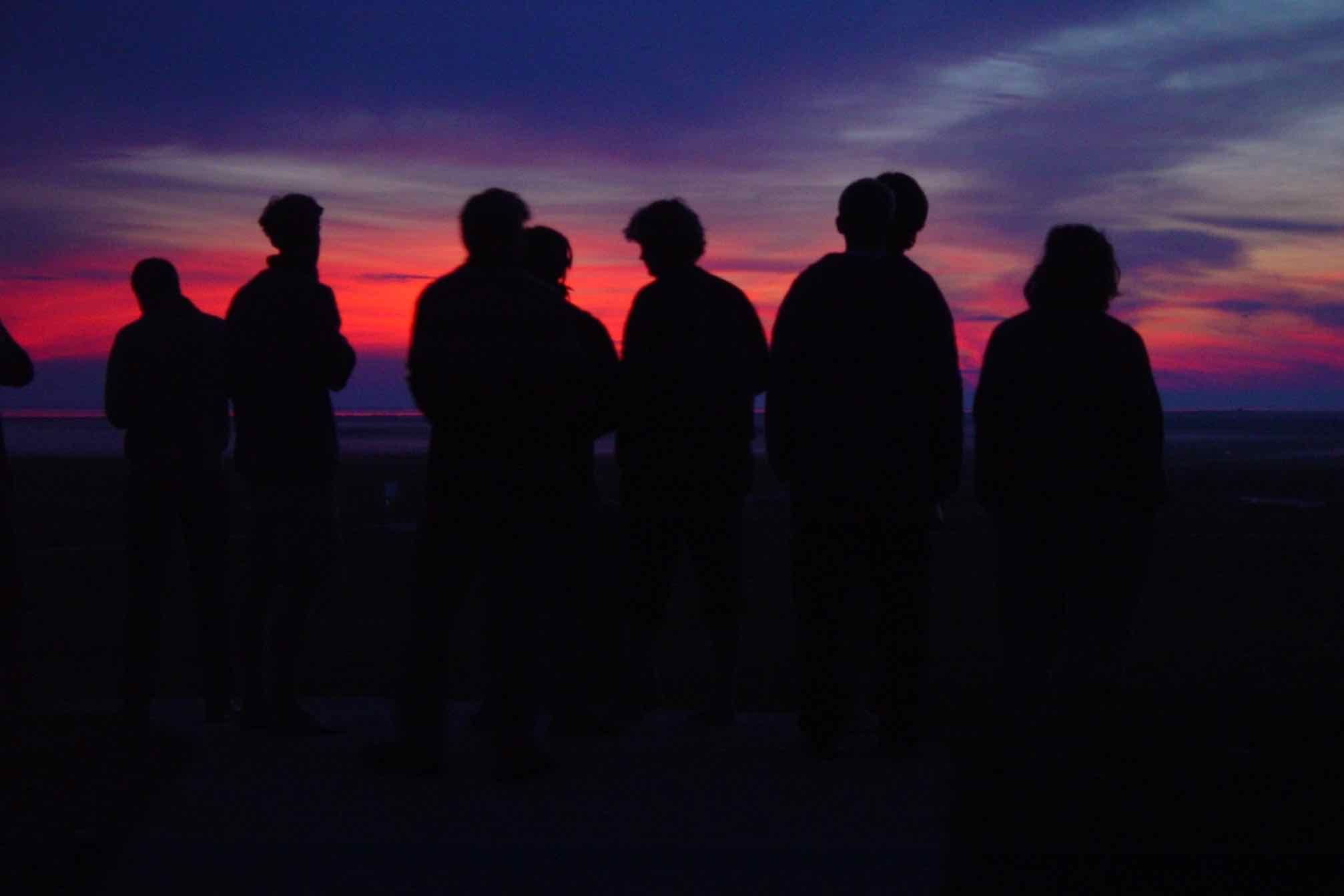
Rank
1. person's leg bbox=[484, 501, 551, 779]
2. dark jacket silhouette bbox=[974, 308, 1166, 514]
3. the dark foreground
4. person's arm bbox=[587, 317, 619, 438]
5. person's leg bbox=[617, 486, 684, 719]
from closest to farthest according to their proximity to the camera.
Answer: the dark foreground < person's leg bbox=[484, 501, 551, 779] < dark jacket silhouette bbox=[974, 308, 1166, 514] < person's arm bbox=[587, 317, 619, 438] < person's leg bbox=[617, 486, 684, 719]

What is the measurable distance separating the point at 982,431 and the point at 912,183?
99 cm

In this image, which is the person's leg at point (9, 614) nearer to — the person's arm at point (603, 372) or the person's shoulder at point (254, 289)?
the person's shoulder at point (254, 289)

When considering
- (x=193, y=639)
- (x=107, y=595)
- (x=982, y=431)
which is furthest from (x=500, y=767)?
(x=107, y=595)

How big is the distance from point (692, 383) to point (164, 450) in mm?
2031

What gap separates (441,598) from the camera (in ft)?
14.4

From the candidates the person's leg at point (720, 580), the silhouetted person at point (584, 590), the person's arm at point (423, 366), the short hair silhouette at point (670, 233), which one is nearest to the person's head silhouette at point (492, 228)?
the person's arm at point (423, 366)

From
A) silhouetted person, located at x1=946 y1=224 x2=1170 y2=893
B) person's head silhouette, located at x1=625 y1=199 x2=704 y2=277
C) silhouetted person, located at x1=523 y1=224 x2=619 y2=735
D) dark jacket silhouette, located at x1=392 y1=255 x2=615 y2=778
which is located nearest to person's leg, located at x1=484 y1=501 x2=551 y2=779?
dark jacket silhouette, located at x1=392 y1=255 x2=615 y2=778

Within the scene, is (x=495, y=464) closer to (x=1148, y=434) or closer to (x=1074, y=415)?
(x=1074, y=415)

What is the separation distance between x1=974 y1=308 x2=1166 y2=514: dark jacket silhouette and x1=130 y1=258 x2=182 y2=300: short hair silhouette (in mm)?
3066

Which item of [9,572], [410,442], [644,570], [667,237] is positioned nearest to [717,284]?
[667,237]

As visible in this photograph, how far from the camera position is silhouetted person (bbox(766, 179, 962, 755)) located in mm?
4512

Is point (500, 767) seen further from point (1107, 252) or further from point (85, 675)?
point (85, 675)

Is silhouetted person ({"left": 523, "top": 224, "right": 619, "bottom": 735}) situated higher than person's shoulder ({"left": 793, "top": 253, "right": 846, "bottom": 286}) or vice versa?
person's shoulder ({"left": 793, "top": 253, "right": 846, "bottom": 286})

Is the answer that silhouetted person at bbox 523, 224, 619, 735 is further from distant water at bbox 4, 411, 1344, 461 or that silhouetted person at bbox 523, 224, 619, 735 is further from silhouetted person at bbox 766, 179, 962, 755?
distant water at bbox 4, 411, 1344, 461
